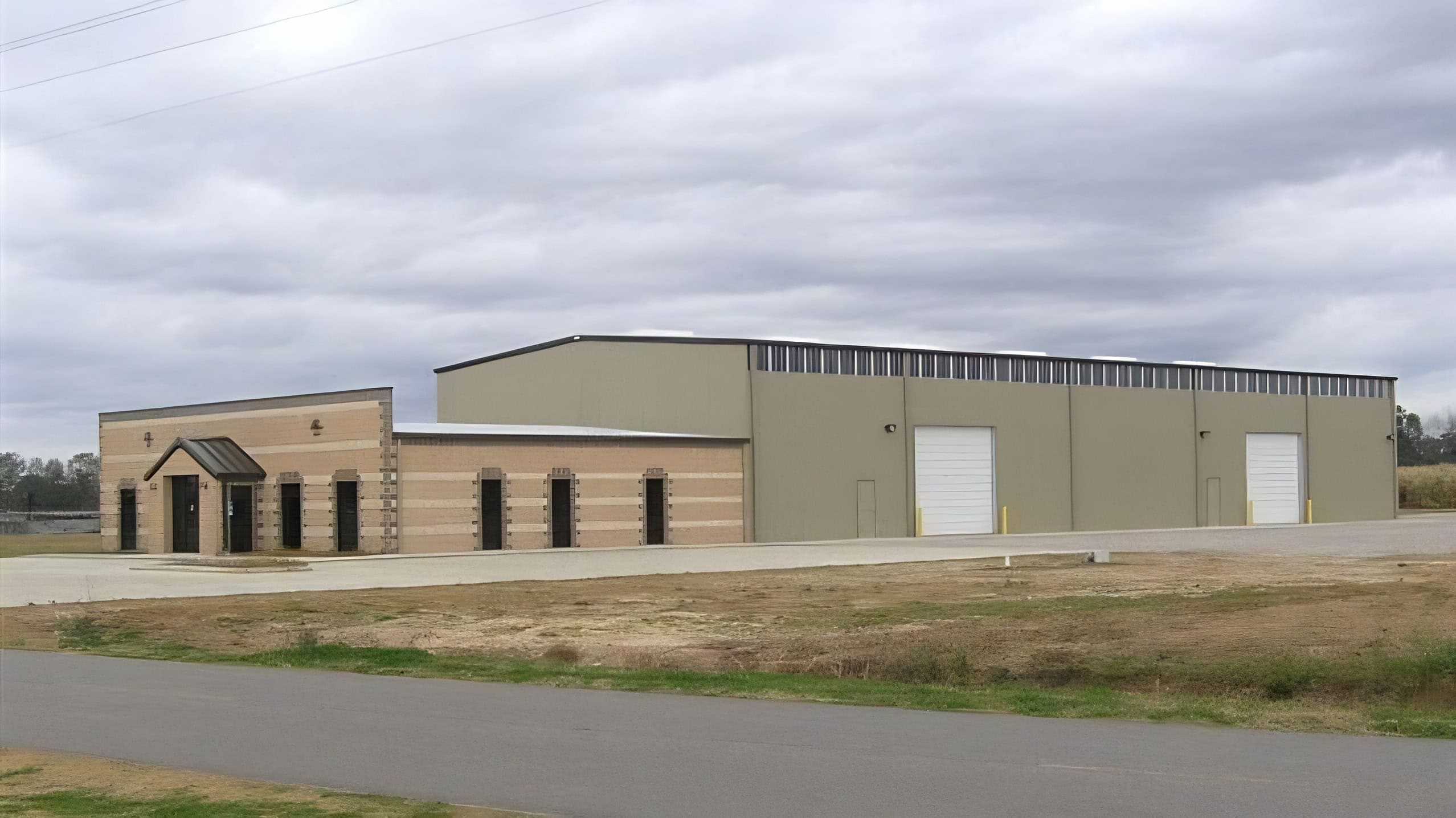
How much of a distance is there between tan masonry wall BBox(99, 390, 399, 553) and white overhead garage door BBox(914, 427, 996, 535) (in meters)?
23.6

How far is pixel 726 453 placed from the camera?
55.8 meters

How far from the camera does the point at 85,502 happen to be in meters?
115

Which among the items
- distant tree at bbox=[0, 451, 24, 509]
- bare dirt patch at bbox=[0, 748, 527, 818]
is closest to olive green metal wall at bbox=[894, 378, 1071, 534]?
bare dirt patch at bbox=[0, 748, 527, 818]

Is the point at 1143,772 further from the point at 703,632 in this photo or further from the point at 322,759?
the point at 703,632

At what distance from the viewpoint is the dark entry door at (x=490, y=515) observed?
50.1 m

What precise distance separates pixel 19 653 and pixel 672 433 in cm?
3745

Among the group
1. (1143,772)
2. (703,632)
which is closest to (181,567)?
(703,632)

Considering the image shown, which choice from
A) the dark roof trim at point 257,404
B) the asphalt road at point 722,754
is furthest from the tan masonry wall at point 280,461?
the asphalt road at point 722,754

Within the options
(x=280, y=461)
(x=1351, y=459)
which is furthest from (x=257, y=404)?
(x=1351, y=459)

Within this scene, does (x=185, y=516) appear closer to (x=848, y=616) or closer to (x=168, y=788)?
(x=848, y=616)

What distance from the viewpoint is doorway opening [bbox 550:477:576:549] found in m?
51.5

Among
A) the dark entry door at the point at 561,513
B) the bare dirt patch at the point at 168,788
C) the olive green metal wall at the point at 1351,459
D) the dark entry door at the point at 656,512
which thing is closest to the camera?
the bare dirt patch at the point at 168,788

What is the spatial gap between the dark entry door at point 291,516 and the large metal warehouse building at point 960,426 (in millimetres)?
12713

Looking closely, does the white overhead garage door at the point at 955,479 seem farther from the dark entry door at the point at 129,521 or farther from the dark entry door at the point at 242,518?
the dark entry door at the point at 129,521
